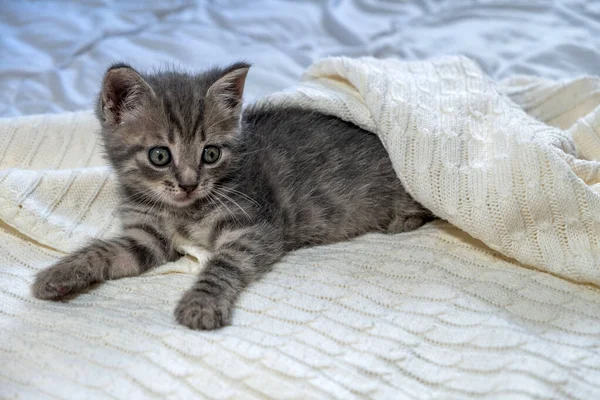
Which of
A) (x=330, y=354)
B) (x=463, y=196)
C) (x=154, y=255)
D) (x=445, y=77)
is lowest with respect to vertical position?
(x=154, y=255)

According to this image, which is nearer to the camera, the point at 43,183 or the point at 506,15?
the point at 43,183

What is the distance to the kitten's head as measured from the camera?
1.67 meters

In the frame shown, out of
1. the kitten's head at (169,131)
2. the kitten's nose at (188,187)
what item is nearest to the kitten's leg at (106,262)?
the kitten's head at (169,131)

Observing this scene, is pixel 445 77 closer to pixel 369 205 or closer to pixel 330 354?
pixel 369 205

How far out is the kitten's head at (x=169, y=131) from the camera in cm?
167

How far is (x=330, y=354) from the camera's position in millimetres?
1329

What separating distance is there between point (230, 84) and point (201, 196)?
338mm

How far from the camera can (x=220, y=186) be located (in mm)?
1767

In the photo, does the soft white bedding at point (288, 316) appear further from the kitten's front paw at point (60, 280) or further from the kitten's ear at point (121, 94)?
the kitten's ear at point (121, 94)

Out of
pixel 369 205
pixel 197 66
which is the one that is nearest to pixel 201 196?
pixel 369 205

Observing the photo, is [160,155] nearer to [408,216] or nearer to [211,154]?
[211,154]

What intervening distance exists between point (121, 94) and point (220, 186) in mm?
368

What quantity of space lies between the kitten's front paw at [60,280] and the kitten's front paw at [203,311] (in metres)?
0.31

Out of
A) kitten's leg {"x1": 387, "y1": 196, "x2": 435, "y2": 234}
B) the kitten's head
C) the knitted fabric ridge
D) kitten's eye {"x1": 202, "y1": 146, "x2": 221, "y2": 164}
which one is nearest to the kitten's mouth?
the kitten's head
